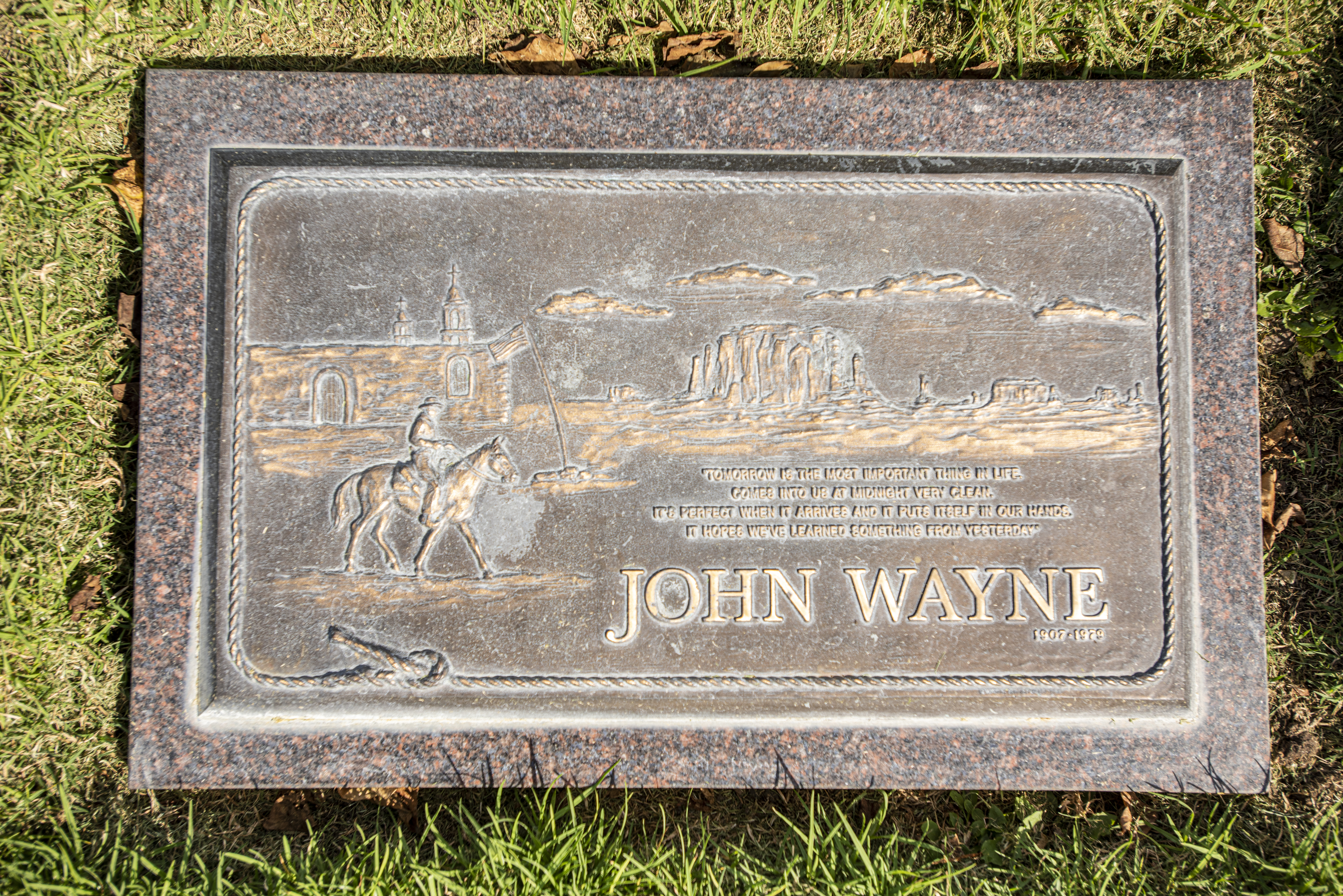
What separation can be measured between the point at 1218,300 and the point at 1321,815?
2323 mm

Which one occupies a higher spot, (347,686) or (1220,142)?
(1220,142)

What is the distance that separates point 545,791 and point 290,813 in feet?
3.90

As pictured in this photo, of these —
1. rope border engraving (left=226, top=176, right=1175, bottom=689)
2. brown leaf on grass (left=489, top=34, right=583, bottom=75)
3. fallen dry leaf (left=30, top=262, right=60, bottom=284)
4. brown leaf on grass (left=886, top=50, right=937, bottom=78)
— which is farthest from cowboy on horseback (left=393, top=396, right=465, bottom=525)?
brown leaf on grass (left=886, top=50, right=937, bottom=78)

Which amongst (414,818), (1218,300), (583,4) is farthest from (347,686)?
(1218,300)

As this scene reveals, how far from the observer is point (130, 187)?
331 cm

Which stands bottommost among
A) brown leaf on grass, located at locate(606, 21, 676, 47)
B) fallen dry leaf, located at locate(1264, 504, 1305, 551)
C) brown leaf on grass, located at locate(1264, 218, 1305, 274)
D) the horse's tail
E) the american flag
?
fallen dry leaf, located at locate(1264, 504, 1305, 551)

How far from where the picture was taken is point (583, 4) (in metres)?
3.43

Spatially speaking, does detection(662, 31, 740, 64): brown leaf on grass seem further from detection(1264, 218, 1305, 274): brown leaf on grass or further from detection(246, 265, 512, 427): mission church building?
detection(1264, 218, 1305, 274): brown leaf on grass

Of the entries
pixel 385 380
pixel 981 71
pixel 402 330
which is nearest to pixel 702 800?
pixel 385 380

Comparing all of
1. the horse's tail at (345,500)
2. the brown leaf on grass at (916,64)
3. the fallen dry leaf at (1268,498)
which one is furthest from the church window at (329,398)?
the fallen dry leaf at (1268,498)

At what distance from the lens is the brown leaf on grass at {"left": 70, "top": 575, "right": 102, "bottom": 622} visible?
10.4ft

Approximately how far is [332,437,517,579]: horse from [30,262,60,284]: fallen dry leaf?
5.71 ft

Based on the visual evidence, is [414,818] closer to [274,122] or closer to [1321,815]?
[274,122]

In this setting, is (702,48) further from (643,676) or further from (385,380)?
(643,676)
